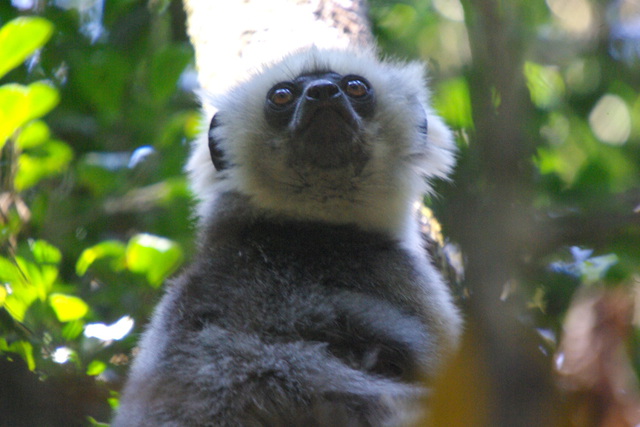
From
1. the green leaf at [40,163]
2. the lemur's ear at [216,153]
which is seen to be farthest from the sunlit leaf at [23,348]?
the green leaf at [40,163]

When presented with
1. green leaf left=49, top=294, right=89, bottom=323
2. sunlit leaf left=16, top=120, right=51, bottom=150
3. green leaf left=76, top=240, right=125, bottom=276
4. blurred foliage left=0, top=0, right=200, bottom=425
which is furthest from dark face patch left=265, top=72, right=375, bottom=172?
sunlit leaf left=16, top=120, right=51, bottom=150

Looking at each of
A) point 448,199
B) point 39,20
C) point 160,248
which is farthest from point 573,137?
point 39,20

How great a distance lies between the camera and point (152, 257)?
395cm

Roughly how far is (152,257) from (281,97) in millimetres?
1198

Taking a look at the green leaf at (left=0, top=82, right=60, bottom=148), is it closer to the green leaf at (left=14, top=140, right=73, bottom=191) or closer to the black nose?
the green leaf at (left=14, top=140, right=73, bottom=191)

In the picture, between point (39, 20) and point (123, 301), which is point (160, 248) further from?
point (39, 20)

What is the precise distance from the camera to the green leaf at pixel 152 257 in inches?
154

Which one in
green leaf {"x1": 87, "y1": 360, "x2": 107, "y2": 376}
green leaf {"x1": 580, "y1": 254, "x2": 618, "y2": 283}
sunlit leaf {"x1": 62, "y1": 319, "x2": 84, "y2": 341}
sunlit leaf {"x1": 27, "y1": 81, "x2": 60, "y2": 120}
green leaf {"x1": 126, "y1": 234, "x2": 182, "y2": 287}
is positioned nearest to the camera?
green leaf {"x1": 580, "y1": 254, "x2": 618, "y2": 283}

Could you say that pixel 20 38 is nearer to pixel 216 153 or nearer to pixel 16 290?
pixel 216 153

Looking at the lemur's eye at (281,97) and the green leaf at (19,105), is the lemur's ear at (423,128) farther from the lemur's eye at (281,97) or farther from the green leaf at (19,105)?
the green leaf at (19,105)

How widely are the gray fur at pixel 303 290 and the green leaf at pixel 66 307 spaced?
0.52m

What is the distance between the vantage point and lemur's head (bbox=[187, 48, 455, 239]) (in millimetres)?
3658

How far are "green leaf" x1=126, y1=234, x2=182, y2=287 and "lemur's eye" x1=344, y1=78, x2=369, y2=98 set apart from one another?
139 centimetres

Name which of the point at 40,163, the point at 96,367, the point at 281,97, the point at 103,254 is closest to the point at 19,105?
the point at 40,163
